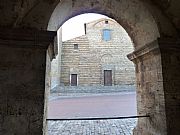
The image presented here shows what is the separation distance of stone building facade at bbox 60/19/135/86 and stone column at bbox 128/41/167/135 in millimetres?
17566

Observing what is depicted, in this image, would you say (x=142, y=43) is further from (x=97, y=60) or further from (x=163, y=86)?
(x=97, y=60)

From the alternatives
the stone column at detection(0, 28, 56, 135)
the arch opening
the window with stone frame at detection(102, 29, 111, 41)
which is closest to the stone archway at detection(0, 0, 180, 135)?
the stone column at detection(0, 28, 56, 135)

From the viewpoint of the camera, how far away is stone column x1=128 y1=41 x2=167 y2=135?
272cm

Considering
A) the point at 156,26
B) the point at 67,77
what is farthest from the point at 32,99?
the point at 67,77

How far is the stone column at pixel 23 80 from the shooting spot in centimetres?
215

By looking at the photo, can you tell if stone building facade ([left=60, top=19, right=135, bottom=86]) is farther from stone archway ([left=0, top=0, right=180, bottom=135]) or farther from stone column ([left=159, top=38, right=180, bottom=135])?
stone column ([left=159, top=38, right=180, bottom=135])

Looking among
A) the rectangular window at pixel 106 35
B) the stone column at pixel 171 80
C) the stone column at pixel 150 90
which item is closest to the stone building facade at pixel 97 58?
the rectangular window at pixel 106 35

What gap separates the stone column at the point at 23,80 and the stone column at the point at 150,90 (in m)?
1.58

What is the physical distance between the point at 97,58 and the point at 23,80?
65.5 feet

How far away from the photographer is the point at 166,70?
271cm

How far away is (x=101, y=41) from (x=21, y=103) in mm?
21084

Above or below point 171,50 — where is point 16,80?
below

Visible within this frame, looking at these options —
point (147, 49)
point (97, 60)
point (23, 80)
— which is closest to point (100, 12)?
point (147, 49)

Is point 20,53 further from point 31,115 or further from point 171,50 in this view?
point 171,50
